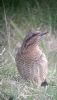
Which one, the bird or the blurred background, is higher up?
the blurred background

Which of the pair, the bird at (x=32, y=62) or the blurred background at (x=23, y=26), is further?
the blurred background at (x=23, y=26)

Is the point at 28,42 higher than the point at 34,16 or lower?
lower

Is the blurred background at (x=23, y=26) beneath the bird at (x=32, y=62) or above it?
above

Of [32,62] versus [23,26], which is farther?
[23,26]

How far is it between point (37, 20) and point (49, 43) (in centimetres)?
73

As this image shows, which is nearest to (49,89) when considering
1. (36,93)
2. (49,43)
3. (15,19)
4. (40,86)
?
(36,93)

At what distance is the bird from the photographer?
767 centimetres

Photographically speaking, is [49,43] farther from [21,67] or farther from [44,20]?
[21,67]

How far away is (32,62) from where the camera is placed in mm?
7680

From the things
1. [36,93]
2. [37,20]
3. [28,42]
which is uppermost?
[37,20]

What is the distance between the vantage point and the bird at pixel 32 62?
7.67 metres

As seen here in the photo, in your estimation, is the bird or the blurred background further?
the blurred background

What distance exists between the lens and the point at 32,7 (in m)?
11.6

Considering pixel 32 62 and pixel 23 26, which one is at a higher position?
pixel 23 26
